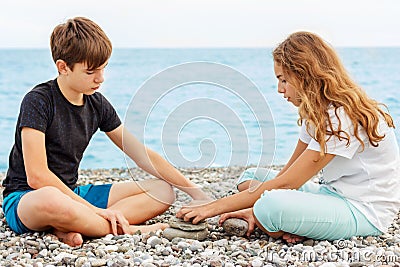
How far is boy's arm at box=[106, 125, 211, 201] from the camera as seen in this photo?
3166mm

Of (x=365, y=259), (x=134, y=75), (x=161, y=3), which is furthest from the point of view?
(x=134, y=75)

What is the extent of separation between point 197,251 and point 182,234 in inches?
8.0

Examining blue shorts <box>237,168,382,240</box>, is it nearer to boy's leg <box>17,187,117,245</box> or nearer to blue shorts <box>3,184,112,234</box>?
boy's leg <box>17,187,117,245</box>

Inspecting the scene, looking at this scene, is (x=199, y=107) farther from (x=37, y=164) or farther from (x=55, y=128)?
(x=37, y=164)

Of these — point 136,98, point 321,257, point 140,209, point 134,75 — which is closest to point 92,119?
point 136,98

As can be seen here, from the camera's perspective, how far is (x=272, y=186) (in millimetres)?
2779

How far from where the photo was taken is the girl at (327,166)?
8.63 ft

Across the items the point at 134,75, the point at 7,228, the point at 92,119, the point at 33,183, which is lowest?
the point at 134,75

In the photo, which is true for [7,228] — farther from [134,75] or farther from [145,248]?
[134,75]

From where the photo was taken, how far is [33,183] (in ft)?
8.93

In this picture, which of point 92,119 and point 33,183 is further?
point 92,119

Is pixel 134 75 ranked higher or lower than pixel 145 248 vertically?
lower

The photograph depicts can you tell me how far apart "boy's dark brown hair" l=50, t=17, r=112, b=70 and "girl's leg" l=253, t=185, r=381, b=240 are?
1.05 m

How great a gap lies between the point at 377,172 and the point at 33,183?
5.43 ft
